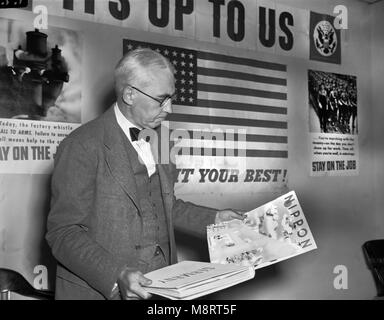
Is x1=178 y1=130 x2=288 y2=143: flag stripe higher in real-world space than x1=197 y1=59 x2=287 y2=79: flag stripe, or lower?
lower

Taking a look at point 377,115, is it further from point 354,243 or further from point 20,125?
point 20,125

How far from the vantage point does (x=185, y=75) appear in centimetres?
294

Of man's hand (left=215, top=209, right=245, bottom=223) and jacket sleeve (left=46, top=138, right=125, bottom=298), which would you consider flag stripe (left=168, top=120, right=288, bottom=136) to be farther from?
jacket sleeve (left=46, top=138, right=125, bottom=298)

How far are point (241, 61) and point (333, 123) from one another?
108 centimetres

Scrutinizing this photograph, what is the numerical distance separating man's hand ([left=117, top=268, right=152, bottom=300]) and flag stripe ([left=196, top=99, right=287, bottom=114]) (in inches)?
71.9

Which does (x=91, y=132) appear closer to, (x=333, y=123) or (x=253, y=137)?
(x=253, y=137)

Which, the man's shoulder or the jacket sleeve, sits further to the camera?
the man's shoulder

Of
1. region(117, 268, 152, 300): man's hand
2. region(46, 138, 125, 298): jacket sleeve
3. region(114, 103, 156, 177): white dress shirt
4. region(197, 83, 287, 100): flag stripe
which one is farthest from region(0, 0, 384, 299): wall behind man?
region(117, 268, 152, 300): man's hand

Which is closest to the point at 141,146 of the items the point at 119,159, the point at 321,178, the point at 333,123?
the point at 119,159

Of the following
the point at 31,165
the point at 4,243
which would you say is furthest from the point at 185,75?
the point at 4,243

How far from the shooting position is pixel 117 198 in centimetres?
150

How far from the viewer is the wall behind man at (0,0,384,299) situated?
2666mm

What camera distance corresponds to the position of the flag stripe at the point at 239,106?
119 inches

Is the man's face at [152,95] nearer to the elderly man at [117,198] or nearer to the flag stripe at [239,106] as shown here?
the elderly man at [117,198]
